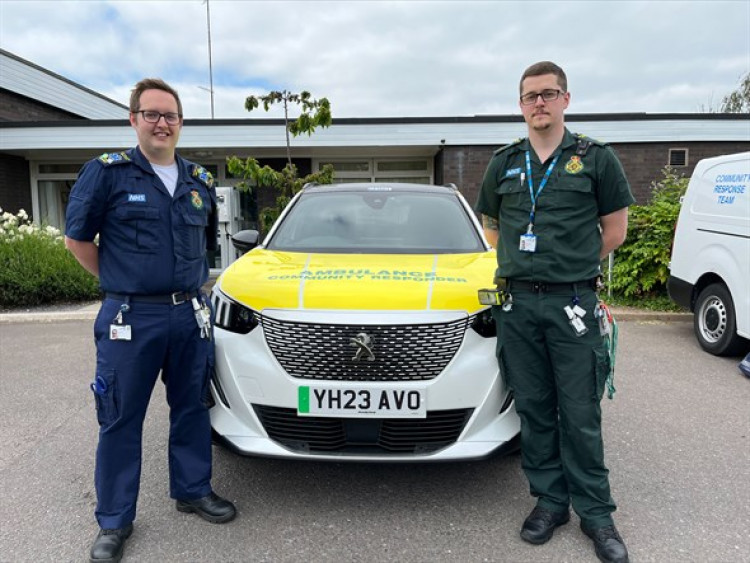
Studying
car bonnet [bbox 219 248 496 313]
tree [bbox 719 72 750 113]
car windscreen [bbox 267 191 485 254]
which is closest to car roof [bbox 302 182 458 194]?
car windscreen [bbox 267 191 485 254]

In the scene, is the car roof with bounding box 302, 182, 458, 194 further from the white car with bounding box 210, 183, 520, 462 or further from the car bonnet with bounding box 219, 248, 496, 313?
the white car with bounding box 210, 183, 520, 462

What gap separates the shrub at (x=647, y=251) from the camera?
7648 millimetres

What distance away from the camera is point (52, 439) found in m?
3.70

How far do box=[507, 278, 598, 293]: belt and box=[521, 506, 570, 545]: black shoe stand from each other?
1.01 m

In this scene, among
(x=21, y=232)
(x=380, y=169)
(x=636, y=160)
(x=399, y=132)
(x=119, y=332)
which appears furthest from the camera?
(x=380, y=169)

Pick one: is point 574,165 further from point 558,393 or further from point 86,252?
point 86,252

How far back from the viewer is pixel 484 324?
104 inches

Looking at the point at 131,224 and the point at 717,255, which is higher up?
the point at 131,224

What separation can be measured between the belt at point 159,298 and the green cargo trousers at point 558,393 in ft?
4.56

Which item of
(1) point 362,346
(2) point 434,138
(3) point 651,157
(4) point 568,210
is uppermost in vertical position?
(2) point 434,138

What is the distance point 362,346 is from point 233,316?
2.30ft

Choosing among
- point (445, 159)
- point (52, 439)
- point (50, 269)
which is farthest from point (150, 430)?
point (445, 159)

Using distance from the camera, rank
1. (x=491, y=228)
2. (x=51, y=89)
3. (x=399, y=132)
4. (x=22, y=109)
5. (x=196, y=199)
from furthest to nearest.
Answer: (x=51, y=89), (x=22, y=109), (x=399, y=132), (x=491, y=228), (x=196, y=199)

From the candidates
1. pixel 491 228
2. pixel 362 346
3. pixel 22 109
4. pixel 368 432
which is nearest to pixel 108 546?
pixel 368 432
